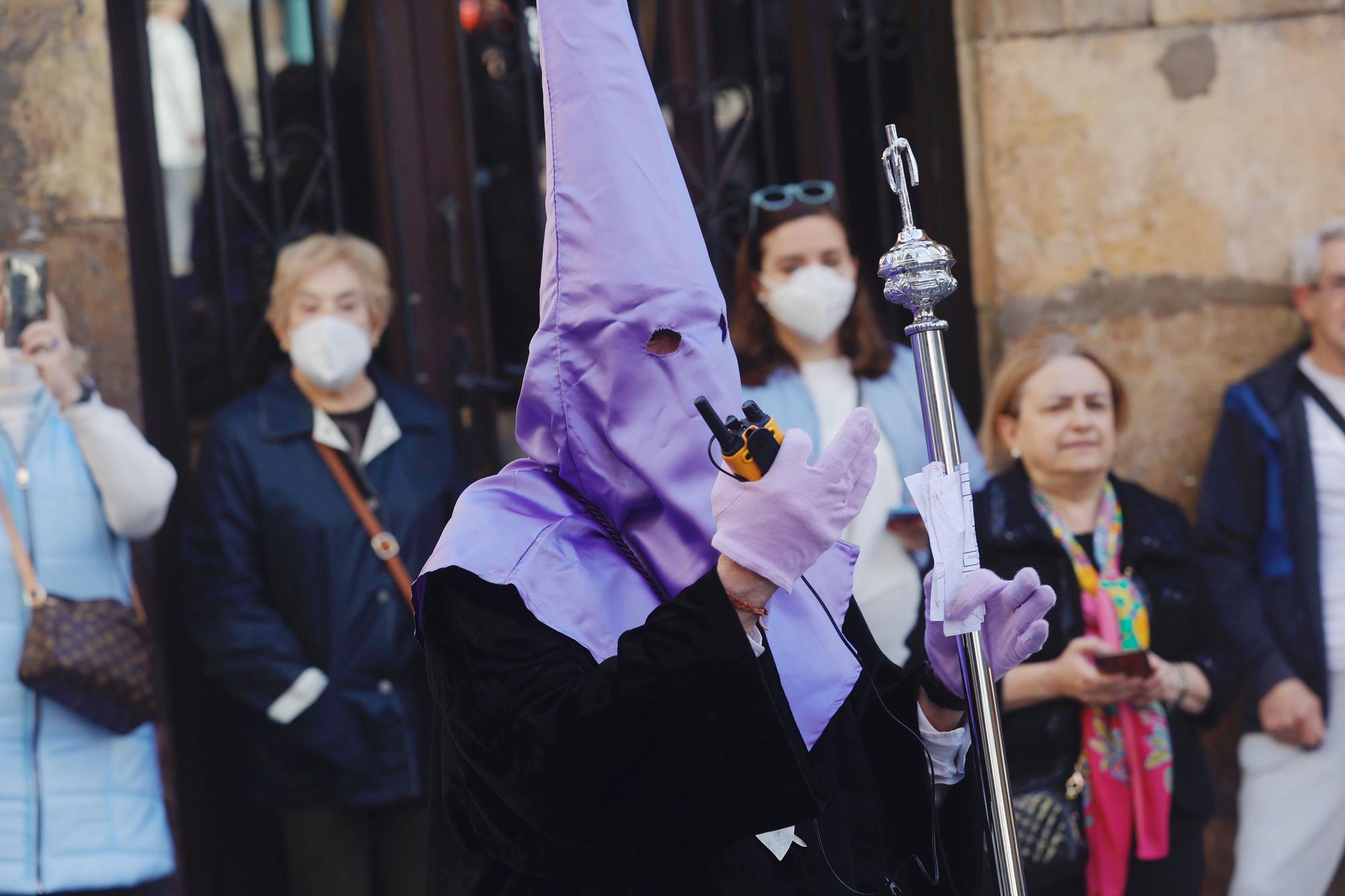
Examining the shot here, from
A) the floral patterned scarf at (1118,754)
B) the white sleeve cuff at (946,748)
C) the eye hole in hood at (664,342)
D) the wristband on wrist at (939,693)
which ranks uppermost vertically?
the eye hole in hood at (664,342)

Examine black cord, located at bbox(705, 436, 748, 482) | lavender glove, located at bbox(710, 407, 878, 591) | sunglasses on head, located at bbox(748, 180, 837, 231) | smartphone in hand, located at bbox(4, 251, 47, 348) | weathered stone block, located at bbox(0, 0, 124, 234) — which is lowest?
lavender glove, located at bbox(710, 407, 878, 591)

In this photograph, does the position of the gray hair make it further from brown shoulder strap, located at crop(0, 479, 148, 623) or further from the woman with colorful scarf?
brown shoulder strap, located at crop(0, 479, 148, 623)

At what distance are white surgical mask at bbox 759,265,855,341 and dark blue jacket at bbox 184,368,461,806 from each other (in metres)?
0.93

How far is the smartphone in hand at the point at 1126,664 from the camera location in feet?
10.4

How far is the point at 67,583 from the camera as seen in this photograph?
3.21 m

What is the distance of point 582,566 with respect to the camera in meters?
1.88

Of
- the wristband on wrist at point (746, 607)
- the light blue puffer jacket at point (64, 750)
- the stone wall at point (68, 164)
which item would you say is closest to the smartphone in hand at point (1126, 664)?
the wristband on wrist at point (746, 607)

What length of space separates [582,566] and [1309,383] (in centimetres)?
266

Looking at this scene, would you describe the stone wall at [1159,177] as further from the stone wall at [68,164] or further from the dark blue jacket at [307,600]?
the stone wall at [68,164]

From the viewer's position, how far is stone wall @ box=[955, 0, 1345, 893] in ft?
13.3

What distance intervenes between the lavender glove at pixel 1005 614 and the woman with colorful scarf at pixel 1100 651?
1427mm

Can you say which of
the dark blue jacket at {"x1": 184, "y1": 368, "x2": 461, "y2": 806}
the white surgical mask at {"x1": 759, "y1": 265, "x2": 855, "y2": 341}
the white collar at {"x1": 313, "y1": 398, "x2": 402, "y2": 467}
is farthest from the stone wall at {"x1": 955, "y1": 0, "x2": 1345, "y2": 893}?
the dark blue jacket at {"x1": 184, "y1": 368, "x2": 461, "y2": 806}

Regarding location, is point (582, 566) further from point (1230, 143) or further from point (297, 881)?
point (1230, 143)

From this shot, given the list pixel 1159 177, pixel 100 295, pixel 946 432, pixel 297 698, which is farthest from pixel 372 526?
pixel 1159 177
